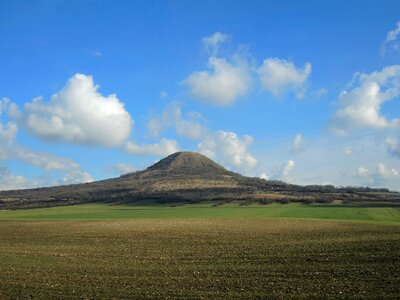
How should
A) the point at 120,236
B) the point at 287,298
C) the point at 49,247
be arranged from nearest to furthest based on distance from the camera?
1. the point at 287,298
2. the point at 49,247
3. the point at 120,236

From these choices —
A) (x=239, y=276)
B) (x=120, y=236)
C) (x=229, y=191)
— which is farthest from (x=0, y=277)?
(x=229, y=191)

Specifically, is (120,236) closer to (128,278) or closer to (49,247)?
(49,247)

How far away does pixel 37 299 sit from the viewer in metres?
18.8

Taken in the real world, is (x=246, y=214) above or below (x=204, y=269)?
above

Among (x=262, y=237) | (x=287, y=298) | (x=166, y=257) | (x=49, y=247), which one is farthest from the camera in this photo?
(x=262, y=237)

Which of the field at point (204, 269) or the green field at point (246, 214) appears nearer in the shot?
the field at point (204, 269)

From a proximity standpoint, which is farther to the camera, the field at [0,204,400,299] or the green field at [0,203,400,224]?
the green field at [0,203,400,224]

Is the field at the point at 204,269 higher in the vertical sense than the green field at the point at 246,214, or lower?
lower

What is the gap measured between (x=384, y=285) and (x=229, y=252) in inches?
565

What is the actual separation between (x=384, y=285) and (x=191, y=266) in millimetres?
11476

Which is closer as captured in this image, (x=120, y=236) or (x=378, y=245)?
(x=378, y=245)

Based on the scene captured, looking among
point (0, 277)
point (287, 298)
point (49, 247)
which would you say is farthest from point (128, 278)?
point (49, 247)

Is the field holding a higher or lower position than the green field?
lower

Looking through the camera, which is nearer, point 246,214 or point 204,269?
point 204,269
